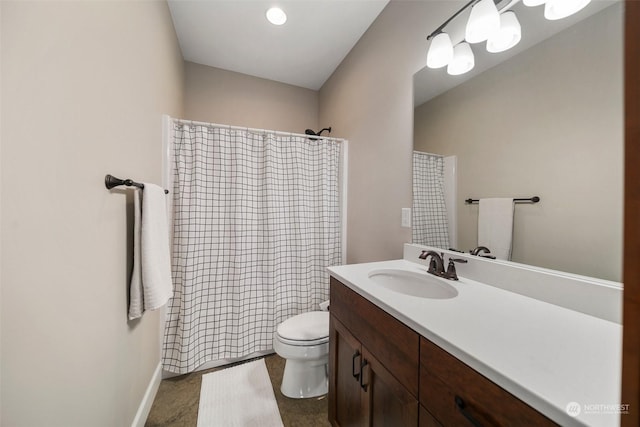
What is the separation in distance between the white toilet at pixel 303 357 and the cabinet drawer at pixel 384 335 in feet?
1.44

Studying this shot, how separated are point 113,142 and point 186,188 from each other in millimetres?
732

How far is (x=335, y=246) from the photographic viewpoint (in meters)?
2.08

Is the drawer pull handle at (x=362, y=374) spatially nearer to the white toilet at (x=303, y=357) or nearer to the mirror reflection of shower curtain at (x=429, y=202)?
the white toilet at (x=303, y=357)

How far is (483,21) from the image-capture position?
942 millimetres

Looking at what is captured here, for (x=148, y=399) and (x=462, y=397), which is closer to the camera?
(x=462, y=397)

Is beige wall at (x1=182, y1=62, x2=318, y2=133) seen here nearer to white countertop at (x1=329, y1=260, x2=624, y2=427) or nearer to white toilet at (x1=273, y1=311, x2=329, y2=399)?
white toilet at (x1=273, y1=311, x2=329, y2=399)

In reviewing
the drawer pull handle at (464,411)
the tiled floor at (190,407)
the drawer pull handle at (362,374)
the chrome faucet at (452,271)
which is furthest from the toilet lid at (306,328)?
the drawer pull handle at (464,411)

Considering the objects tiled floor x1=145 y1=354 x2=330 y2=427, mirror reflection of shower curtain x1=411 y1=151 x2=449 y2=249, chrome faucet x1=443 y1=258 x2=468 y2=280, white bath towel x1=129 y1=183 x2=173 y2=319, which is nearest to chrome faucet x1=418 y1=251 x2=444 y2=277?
chrome faucet x1=443 y1=258 x2=468 y2=280

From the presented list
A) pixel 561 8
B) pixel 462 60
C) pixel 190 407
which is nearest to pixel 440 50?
pixel 462 60

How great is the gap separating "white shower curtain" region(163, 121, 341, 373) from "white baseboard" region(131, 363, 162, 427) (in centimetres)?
9

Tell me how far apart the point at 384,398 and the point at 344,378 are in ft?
1.02

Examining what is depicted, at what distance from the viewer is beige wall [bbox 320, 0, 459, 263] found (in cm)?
137

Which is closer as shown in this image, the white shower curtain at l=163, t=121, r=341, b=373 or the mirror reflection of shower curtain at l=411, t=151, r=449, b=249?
the mirror reflection of shower curtain at l=411, t=151, r=449, b=249

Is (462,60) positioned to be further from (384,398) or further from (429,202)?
(384,398)
